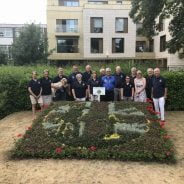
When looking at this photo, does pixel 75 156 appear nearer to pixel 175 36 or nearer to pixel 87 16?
pixel 175 36

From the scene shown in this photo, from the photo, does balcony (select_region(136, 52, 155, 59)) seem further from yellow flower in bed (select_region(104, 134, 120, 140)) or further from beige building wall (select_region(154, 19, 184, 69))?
yellow flower in bed (select_region(104, 134, 120, 140))

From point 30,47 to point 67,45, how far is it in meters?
8.94

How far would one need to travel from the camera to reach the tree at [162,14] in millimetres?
21109

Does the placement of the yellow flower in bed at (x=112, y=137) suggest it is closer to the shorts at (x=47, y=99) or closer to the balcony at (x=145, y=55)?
the shorts at (x=47, y=99)

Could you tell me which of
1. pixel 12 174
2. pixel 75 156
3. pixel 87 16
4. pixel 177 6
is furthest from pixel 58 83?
pixel 87 16

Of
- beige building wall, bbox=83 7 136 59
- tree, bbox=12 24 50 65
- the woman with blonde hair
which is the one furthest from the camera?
beige building wall, bbox=83 7 136 59

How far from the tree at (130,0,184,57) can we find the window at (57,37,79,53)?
19230 mm

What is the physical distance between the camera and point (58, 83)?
38.1ft

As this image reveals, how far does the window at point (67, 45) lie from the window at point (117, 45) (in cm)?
474

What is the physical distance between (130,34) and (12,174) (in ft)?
118

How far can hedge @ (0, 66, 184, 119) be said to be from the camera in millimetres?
13461

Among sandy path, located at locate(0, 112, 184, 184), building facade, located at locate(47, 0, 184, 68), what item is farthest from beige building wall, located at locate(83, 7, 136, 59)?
sandy path, located at locate(0, 112, 184, 184)

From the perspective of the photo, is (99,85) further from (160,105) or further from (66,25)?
(66,25)

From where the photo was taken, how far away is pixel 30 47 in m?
34.0
